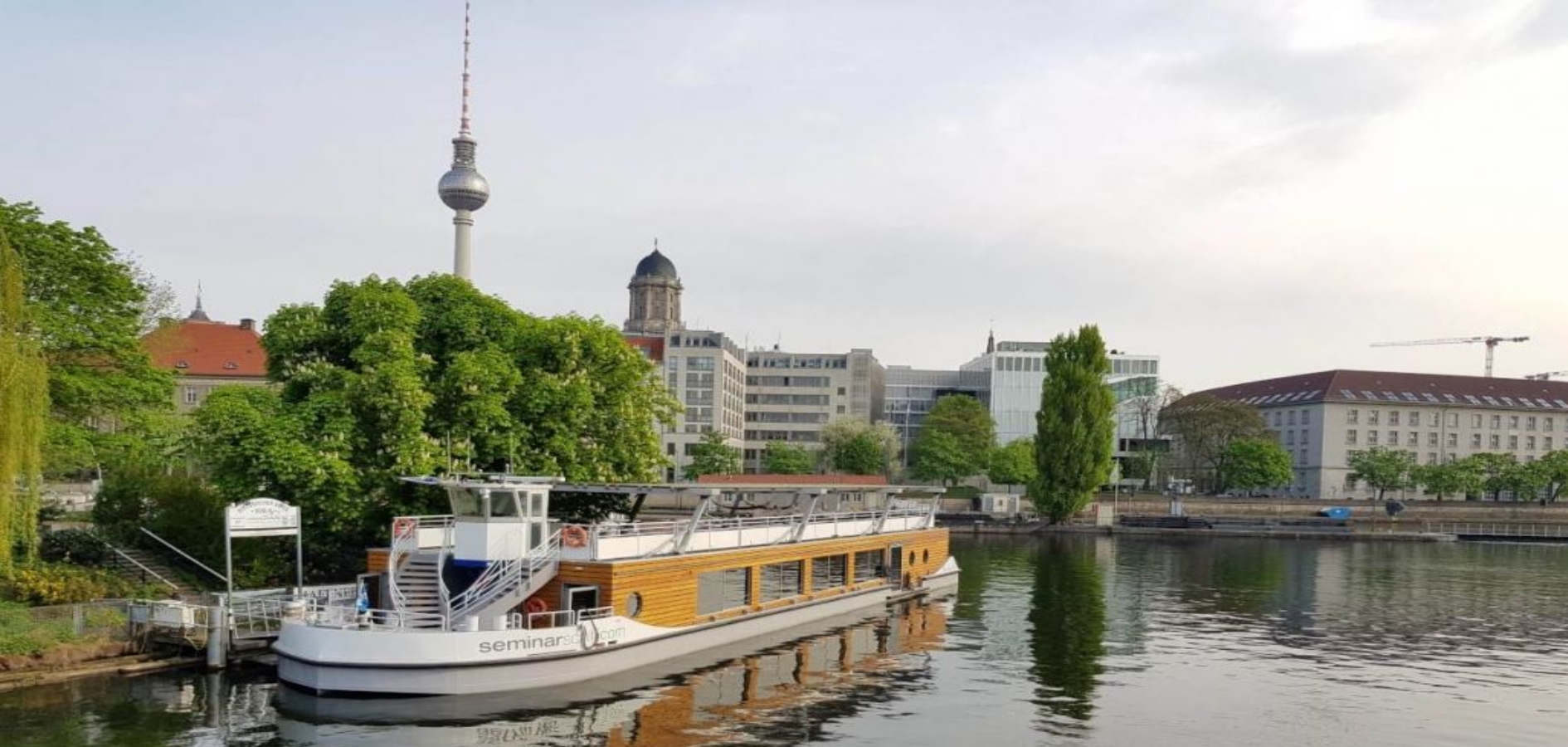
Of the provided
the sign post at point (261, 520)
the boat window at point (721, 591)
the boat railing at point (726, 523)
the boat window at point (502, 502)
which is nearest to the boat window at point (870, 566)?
the boat railing at point (726, 523)

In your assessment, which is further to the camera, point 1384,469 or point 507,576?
point 1384,469

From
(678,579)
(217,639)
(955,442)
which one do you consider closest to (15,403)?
(217,639)

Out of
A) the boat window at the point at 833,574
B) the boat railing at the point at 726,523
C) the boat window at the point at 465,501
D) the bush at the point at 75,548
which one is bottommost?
the boat window at the point at 833,574

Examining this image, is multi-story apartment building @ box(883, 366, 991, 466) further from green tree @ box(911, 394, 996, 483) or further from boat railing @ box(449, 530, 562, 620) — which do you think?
boat railing @ box(449, 530, 562, 620)

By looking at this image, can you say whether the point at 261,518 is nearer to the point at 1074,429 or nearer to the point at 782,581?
the point at 782,581

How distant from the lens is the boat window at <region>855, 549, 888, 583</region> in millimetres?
49531

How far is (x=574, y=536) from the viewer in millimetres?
33094

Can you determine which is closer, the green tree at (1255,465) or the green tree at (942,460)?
the green tree at (942,460)

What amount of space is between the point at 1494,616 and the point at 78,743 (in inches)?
2237

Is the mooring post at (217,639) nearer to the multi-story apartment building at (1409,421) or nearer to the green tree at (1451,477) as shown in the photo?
the green tree at (1451,477)

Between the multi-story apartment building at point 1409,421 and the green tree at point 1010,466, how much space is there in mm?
A: 45850

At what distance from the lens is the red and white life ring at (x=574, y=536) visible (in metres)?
32.9

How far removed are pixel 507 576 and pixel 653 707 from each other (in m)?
6.18

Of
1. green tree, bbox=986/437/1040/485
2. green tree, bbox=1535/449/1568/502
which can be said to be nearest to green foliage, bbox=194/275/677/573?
green tree, bbox=986/437/1040/485
